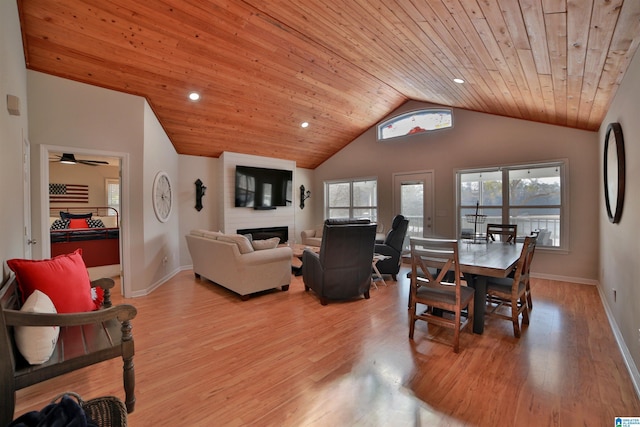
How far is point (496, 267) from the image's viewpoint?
2.40 m

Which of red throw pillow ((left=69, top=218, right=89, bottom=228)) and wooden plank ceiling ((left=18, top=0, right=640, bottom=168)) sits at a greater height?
wooden plank ceiling ((left=18, top=0, right=640, bottom=168))

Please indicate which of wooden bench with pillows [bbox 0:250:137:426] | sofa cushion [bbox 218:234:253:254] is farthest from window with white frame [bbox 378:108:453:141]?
wooden bench with pillows [bbox 0:250:137:426]

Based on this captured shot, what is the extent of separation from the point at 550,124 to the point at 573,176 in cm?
96

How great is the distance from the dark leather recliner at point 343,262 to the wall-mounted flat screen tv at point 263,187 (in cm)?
322

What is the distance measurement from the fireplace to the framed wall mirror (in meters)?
5.82

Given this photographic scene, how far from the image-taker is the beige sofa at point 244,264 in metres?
3.81

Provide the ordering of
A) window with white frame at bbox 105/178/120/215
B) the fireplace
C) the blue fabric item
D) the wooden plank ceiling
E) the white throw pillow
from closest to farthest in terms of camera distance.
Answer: the blue fabric item
the white throw pillow
the wooden plank ceiling
the fireplace
window with white frame at bbox 105/178/120/215

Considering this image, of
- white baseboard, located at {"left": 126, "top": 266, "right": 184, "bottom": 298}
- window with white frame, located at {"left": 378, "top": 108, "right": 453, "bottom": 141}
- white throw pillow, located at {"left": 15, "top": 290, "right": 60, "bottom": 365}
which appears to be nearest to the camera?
white throw pillow, located at {"left": 15, "top": 290, "right": 60, "bottom": 365}

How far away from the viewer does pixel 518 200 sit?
5.17 meters

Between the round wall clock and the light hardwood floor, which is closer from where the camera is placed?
the light hardwood floor

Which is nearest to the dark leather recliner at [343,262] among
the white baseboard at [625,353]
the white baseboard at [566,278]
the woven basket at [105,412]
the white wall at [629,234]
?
the white wall at [629,234]

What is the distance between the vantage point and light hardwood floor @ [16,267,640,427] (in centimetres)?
174

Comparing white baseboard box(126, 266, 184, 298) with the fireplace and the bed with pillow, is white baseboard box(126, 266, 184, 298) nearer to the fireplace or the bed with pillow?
the bed with pillow

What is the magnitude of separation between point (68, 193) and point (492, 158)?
412 inches
